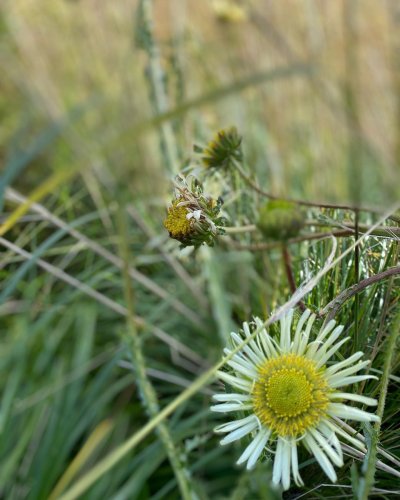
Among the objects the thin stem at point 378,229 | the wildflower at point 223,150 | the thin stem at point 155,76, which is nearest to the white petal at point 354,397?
the thin stem at point 378,229

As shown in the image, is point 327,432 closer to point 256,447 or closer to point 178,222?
point 256,447

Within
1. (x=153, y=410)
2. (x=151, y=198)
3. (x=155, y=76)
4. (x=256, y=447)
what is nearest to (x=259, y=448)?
(x=256, y=447)

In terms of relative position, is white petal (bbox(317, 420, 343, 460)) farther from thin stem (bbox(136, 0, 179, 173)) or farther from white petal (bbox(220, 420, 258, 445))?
thin stem (bbox(136, 0, 179, 173))

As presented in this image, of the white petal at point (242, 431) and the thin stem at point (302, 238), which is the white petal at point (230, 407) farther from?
the thin stem at point (302, 238)

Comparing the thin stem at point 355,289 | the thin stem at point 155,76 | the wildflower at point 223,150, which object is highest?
the thin stem at point 155,76

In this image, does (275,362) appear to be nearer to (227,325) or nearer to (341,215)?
(341,215)

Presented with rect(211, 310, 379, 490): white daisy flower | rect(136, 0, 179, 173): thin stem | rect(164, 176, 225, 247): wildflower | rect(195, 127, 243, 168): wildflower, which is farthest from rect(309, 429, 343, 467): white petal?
rect(136, 0, 179, 173): thin stem
